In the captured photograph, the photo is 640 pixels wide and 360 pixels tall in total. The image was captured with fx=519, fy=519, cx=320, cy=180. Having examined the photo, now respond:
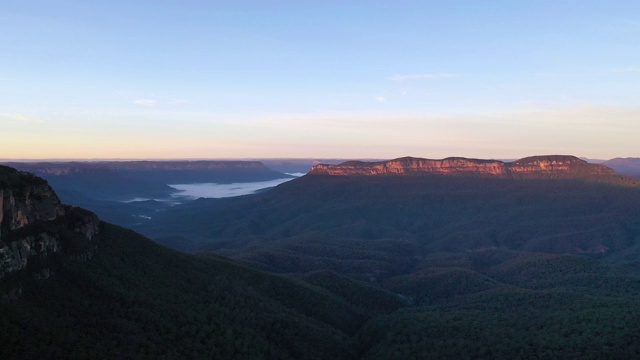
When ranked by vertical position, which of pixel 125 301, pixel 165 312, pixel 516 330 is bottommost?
pixel 516 330

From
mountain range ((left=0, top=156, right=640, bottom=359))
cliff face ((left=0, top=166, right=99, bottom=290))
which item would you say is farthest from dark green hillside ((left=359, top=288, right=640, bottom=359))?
cliff face ((left=0, top=166, right=99, bottom=290))

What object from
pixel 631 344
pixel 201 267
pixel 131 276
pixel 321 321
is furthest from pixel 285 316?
pixel 631 344

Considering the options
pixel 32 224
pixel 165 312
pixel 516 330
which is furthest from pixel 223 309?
pixel 516 330

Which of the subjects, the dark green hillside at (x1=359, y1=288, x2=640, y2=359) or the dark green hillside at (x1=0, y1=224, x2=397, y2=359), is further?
the dark green hillside at (x1=359, y1=288, x2=640, y2=359)

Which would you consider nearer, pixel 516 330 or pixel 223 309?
pixel 223 309

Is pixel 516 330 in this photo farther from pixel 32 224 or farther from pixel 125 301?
pixel 32 224

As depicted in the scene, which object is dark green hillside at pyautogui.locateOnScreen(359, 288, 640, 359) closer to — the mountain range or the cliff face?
the mountain range
